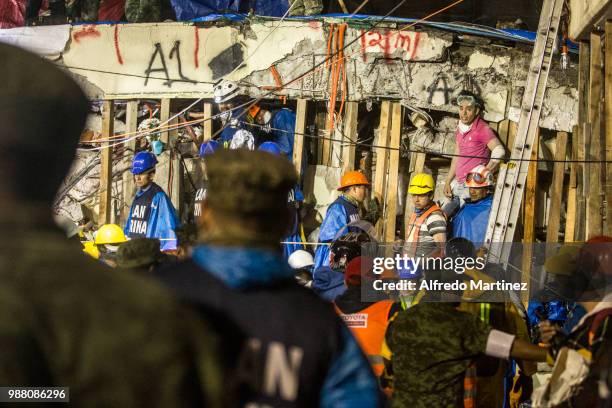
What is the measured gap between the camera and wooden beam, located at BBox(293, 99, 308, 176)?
42.1 ft

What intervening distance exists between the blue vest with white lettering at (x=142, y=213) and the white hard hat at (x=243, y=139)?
1.49 m

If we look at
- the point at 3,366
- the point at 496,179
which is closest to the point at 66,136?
the point at 3,366

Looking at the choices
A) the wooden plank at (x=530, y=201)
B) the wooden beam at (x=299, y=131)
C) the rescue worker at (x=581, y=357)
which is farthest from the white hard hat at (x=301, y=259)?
the rescue worker at (x=581, y=357)

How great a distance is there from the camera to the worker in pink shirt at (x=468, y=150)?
1135 centimetres

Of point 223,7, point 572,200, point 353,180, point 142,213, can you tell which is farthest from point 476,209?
point 223,7

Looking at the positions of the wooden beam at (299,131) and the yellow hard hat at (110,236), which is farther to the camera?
the wooden beam at (299,131)

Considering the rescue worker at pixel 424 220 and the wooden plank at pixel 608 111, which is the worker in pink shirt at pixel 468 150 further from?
the wooden plank at pixel 608 111

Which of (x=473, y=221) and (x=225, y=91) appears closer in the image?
(x=473, y=221)

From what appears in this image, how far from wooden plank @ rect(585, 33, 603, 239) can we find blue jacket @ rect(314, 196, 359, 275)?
251 cm

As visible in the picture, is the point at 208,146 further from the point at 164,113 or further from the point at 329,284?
the point at 329,284

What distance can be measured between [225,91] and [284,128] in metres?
0.91

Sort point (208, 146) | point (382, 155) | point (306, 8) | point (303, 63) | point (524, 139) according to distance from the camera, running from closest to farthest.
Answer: point (524, 139) < point (208, 146) < point (382, 155) < point (303, 63) < point (306, 8)

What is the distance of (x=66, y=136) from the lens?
155cm

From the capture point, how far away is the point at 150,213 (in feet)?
36.9
